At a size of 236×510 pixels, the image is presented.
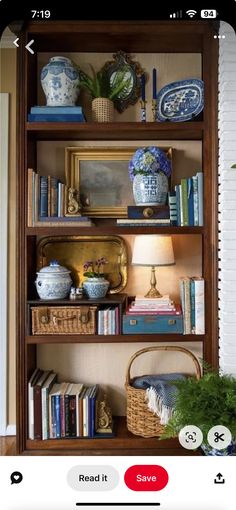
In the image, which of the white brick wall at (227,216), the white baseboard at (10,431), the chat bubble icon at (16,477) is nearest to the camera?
the chat bubble icon at (16,477)

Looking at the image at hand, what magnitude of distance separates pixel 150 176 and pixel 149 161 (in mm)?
40

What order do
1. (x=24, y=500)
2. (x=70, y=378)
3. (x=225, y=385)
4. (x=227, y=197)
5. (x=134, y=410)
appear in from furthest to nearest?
(x=70, y=378), (x=134, y=410), (x=227, y=197), (x=225, y=385), (x=24, y=500)

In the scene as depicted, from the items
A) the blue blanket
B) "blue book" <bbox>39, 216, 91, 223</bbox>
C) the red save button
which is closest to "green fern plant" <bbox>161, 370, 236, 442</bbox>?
the red save button

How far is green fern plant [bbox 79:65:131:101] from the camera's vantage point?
0.91 m

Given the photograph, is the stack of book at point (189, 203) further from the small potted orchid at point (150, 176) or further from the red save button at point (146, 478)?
the red save button at point (146, 478)

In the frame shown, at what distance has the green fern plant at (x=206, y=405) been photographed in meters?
0.51

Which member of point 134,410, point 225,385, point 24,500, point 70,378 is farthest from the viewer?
point 70,378

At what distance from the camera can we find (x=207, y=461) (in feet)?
1.25

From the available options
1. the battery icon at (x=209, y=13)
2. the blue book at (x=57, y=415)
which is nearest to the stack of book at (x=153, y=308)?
the blue book at (x=57, y=415)

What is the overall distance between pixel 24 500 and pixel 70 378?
624mm

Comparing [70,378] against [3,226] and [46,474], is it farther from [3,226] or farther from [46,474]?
[46,474]

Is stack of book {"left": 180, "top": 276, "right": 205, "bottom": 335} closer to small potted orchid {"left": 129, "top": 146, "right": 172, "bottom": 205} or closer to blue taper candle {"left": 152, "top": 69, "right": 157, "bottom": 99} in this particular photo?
small potted orchid {"left": 129, "top": 146, "right": 172, "bottom": 205}

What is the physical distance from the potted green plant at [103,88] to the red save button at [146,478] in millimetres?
773

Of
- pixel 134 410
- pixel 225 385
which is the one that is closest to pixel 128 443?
pixel 134 410
